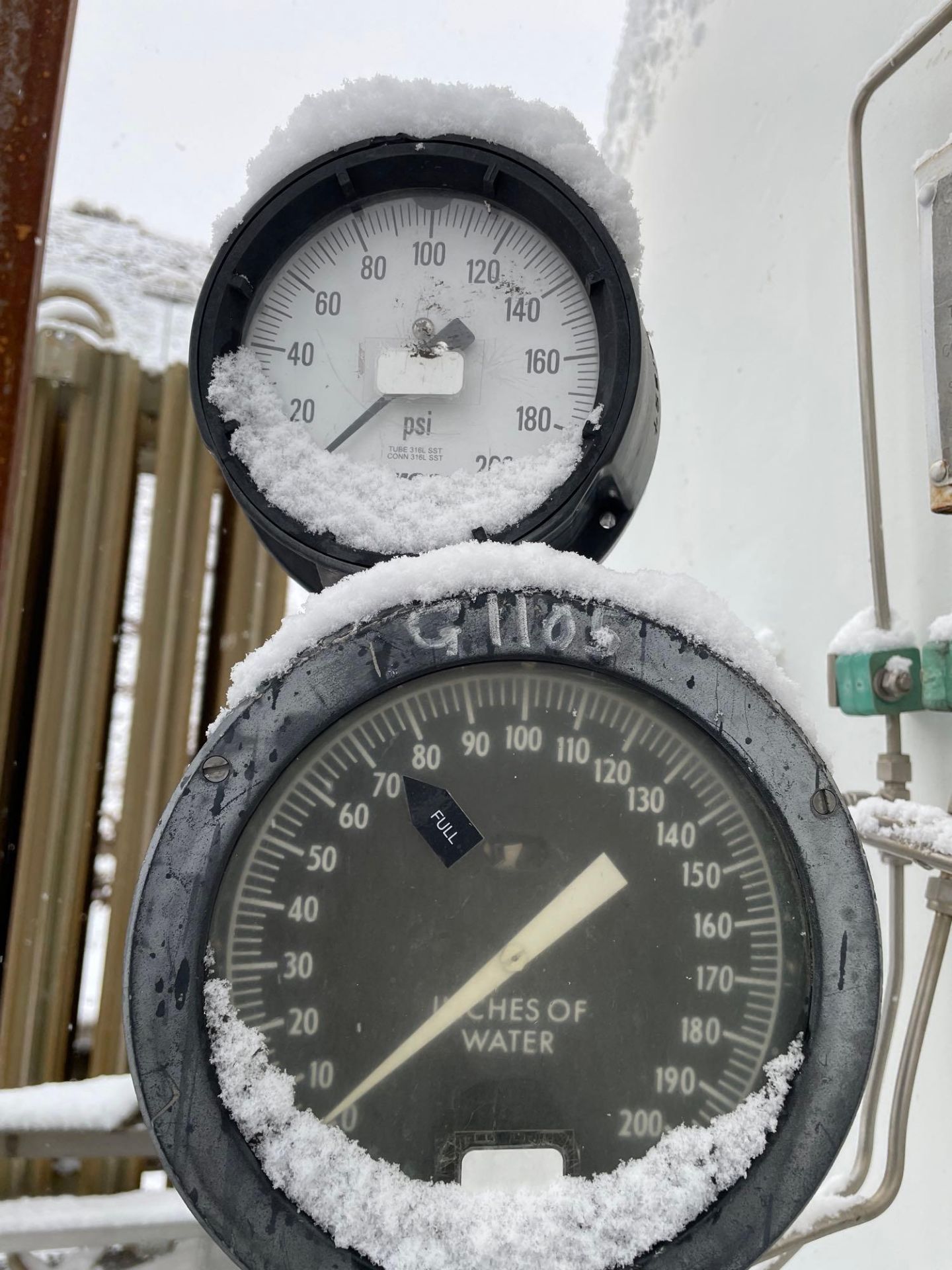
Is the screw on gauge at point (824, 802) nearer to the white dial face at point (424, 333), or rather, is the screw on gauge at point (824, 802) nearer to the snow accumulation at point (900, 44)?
the white dial face at point (424, 333)

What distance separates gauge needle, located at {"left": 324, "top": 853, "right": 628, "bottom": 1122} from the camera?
1.76 feet

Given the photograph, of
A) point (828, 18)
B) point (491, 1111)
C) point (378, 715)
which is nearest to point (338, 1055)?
point (491, 1111)

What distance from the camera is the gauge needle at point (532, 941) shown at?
54 cm

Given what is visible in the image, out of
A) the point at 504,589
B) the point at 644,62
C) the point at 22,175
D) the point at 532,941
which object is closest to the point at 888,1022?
the point at 532,941

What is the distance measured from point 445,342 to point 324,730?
36cm

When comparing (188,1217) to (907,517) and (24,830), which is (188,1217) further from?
(907,517)

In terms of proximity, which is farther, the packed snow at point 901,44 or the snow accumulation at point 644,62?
the snow accumulation at point 644,62

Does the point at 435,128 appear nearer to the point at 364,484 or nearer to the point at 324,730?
the point at 364,484

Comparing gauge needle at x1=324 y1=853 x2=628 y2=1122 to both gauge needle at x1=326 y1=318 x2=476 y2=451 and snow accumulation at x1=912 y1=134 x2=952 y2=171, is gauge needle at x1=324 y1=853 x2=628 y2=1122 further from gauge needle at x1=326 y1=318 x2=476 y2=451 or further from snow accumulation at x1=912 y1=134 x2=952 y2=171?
snow accumulation at x1=912 y1=134 x2=952 y2=171

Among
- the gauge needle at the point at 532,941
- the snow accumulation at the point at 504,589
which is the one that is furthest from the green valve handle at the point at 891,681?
the gauge needle at the point at 532,941

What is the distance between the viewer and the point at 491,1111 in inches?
21.0

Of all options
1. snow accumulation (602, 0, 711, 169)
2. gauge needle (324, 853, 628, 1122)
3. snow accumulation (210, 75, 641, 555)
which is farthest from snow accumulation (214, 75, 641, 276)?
snow accumulation (602, 0, 711, 169)

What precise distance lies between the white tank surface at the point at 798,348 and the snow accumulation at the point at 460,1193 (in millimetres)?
386

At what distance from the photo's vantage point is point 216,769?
20.7 inches
